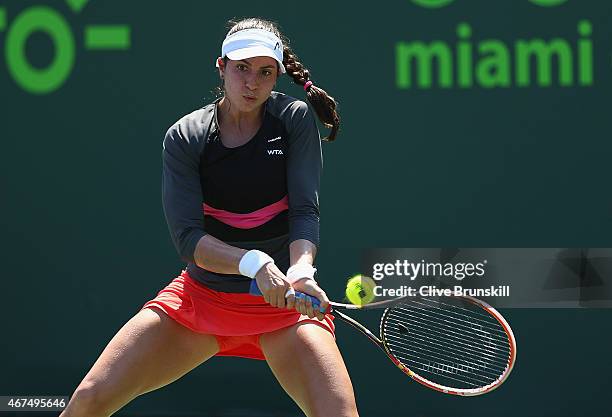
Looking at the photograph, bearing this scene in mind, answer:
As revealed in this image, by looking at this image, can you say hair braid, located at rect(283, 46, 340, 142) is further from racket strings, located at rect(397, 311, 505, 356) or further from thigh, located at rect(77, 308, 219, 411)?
racket strings, located at rect(397, 311, 505, 356)

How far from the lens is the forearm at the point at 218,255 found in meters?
3.10

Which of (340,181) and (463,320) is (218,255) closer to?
(463,320)

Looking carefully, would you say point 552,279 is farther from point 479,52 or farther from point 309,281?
point 309,281

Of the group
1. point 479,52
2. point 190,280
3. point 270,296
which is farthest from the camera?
point 479,52

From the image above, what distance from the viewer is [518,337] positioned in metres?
4.98

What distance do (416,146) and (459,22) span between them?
54cm

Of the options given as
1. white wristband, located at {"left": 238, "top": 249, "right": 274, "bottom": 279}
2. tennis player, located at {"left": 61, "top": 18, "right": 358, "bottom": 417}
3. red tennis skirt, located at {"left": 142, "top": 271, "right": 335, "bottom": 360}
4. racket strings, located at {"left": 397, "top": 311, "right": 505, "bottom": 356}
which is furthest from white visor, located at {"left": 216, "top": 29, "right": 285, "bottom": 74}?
racket strings, located at {"left": 397, "top": 311, "right": 505, "bottom": 356}

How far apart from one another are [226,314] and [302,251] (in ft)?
0.96

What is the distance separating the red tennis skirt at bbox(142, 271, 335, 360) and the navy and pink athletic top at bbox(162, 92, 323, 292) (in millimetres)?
37

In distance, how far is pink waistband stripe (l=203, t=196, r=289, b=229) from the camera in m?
3.26

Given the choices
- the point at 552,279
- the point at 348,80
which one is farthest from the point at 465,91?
the point at 552,279

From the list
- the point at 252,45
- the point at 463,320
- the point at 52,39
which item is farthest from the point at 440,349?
the point at 52,39

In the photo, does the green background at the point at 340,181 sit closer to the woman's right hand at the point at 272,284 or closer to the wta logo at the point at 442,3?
the wta logo at the point at 442,3

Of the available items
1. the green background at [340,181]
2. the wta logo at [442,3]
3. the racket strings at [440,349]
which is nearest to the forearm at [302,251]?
the racket strings at [440,349]
